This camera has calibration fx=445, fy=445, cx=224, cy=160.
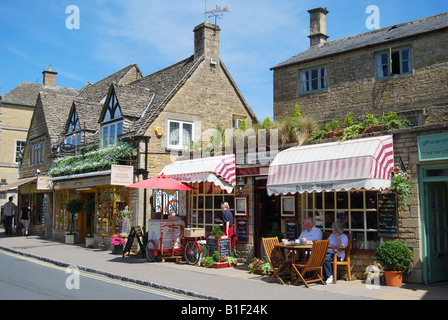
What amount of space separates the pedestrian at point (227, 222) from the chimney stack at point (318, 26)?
14.6 meters

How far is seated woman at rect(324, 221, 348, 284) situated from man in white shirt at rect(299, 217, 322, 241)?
366mm

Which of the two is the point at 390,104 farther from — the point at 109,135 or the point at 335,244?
the point at 109,135

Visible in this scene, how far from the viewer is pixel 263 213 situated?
47.3 feet

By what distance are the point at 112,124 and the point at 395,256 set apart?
14.6m

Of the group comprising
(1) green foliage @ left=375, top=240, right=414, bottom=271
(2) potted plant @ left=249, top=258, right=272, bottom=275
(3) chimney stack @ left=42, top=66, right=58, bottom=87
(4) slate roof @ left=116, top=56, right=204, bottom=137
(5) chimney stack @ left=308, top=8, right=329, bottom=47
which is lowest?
(2) potted plant @ left=249, top=258, right=272, bottom=275

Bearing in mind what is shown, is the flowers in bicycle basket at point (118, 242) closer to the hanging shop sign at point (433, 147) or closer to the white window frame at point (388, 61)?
the hanging shop sign at point (433, 147)

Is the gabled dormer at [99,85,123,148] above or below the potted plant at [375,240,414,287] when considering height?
above

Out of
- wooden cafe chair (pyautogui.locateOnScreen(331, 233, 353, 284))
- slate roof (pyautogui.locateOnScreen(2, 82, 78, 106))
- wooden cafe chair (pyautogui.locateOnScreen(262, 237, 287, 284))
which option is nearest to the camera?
wooden cafe chair (pyautogui.locateOnScreen(331, 233, 353, 284))

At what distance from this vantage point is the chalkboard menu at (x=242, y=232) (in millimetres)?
13836

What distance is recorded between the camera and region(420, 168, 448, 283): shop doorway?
32.9 ft

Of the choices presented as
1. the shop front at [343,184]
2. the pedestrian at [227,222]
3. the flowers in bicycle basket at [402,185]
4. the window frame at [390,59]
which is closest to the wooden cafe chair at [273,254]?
the shop front at [343,184]

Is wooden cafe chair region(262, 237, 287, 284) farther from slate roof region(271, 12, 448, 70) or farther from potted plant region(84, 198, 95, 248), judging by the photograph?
slate roof region(271, 12, 448, 70)

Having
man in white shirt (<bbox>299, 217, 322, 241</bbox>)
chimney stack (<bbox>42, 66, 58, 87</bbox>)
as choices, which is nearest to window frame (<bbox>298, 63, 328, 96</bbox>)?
man in white shirt (<bbox>299, 217, 322, 241</bbox>)

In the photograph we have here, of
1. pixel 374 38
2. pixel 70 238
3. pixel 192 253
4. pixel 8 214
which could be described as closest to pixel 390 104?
pixel 374 38
